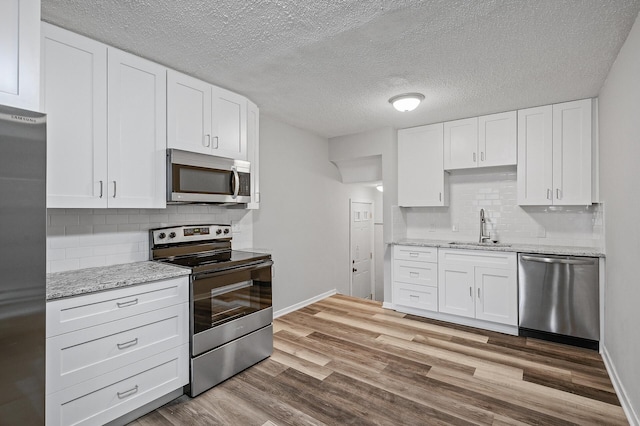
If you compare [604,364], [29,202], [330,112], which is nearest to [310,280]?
[330,112]

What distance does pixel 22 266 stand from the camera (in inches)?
53.4

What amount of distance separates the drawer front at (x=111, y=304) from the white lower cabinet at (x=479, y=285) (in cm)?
292

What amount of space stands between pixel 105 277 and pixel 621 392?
3585 millimetres

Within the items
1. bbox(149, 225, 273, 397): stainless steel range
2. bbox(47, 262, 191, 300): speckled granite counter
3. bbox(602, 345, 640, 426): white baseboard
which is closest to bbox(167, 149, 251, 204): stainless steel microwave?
bbox(149, 225, 273, 397): stainless steel range

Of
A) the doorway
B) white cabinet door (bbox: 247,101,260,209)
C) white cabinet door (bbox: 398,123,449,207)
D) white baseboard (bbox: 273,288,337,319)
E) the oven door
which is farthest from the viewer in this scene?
the doorway

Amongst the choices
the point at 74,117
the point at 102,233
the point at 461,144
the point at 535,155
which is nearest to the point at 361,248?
the point at 461,144

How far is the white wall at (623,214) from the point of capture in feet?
6.42

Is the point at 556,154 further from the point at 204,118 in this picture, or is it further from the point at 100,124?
the point at 100,124

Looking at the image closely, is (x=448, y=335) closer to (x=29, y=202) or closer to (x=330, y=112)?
(x=330, y=112)

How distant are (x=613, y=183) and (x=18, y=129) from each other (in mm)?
3814

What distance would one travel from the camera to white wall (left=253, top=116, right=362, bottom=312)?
3.92 metres

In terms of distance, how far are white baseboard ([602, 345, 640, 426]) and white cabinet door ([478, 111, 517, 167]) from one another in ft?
6.82

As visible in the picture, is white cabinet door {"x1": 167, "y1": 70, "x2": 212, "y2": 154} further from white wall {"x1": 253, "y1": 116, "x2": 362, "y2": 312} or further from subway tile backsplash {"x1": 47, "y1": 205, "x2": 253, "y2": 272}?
white wall {"x1": 253, "y1": 116, "x2": 362, "y2": 312}

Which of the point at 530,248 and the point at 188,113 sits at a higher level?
the point at 188,113
